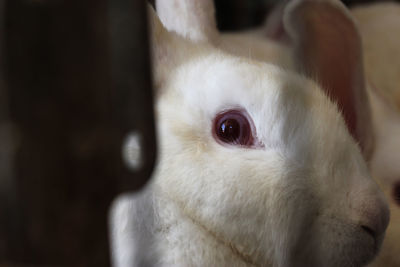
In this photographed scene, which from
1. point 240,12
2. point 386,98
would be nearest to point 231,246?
point 386,98

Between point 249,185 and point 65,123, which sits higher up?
point 65,123

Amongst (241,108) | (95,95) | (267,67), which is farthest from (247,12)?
(95,95)

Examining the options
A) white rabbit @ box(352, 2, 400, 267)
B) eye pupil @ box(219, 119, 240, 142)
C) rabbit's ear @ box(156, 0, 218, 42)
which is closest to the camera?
eye pupil @ box(219, 119, 240, 142)

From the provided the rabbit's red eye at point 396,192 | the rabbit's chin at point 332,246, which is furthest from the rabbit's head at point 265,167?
the rabbit's red eye at point 396,192

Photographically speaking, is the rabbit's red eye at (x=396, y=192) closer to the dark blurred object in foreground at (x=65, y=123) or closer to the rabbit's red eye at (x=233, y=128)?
the rabbit's red eye at (x=233, y=128)

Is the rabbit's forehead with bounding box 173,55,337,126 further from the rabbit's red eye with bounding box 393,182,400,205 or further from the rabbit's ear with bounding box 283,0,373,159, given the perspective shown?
the rabbit's red eye with bounding box 393,182,400,205

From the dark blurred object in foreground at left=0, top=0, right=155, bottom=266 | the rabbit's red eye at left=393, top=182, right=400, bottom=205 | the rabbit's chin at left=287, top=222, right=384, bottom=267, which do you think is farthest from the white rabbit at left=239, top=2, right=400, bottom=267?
the dark blurred object in foreground at left=0, top=0, right=155, bottom=266

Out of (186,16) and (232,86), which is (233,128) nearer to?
(232,86)

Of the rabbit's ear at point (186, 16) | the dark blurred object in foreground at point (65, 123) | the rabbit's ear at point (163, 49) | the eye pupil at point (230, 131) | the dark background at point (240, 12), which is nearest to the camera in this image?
the dark blurred object in foreground at point (65, 123)
